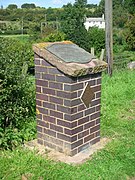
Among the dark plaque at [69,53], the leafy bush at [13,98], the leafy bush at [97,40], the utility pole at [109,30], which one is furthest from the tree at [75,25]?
the dark plaque at [69,53]

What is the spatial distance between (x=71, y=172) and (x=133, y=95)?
11.4 ft

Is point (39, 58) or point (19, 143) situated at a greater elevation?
point (39, 58)

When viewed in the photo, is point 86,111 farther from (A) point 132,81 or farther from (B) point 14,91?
(A) point 132,81

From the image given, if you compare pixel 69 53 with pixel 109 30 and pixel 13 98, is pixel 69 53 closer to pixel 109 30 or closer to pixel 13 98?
pixel 13 98

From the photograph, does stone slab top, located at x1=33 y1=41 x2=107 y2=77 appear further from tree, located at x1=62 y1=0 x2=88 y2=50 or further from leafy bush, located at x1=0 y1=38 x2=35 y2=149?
tree, located at x1=62 y1=0 x2=88 y2=50

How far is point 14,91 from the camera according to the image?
4.14 meters

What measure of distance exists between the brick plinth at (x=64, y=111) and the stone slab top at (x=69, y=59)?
85 mm

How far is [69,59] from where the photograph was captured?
342 cm

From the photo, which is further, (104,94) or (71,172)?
(104,94)

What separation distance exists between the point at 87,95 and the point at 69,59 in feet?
1.59

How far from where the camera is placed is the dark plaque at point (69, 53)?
344 cm

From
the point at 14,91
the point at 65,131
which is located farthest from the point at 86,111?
the point at 14,91

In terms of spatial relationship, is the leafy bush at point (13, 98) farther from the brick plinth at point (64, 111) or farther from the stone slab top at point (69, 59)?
the stone slab top at point (69, 59)

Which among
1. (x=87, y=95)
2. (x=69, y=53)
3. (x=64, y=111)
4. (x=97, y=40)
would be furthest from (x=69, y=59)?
(x=97, y=40)
